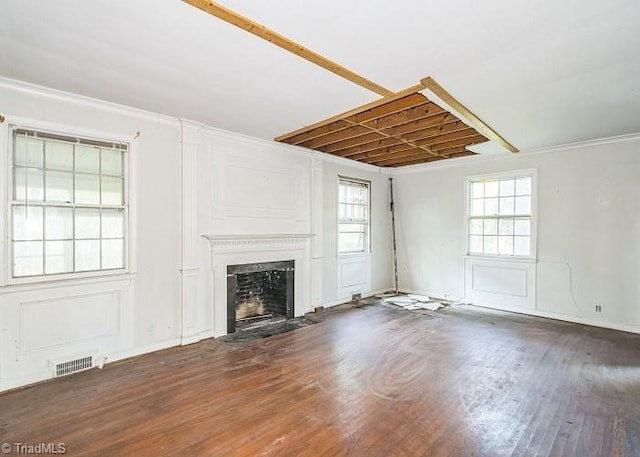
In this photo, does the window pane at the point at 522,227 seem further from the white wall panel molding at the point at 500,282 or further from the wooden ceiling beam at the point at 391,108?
the wooden ceiling beam at the point at 391,108

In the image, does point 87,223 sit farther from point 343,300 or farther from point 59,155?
point 343,300

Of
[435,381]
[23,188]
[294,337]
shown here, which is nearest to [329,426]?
[435,381]

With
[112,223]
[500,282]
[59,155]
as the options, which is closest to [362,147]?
[500,282]

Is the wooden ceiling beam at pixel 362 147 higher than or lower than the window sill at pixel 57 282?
higher

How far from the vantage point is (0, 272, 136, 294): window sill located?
9.24 ft

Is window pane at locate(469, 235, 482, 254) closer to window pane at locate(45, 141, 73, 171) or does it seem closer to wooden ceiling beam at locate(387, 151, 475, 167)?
wooden ceiling beam at locate(387, 151, 475, 167)

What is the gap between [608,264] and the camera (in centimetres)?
446

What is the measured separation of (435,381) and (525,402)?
0.69 m

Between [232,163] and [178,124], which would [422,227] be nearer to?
[232,163]

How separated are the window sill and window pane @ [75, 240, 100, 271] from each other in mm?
105

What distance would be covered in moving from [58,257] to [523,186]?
247 inches

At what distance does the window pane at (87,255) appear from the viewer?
3188mm

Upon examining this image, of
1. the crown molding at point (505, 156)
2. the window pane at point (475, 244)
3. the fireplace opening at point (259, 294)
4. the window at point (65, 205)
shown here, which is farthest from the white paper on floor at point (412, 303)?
the window at point (65, 205)

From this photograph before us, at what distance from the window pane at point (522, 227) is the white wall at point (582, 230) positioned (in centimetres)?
18
